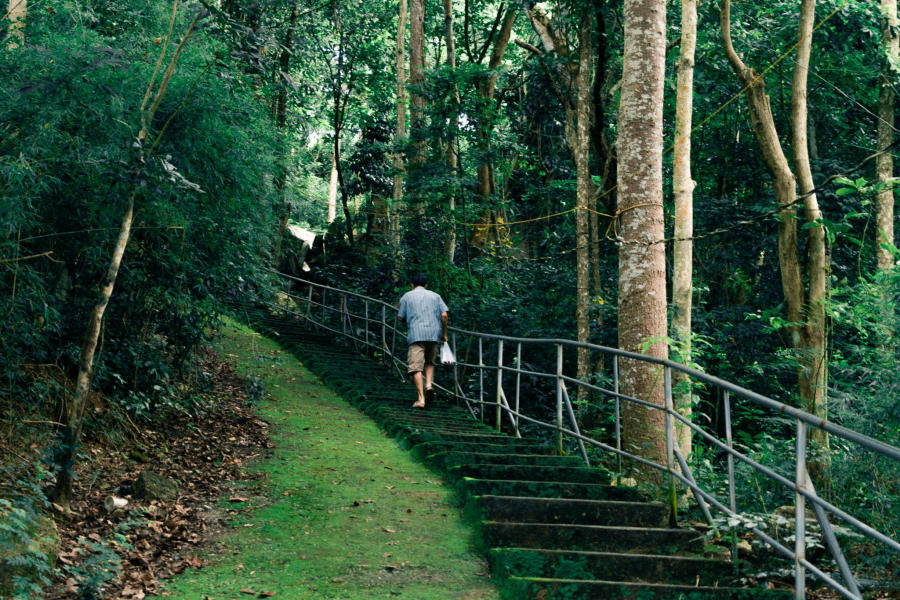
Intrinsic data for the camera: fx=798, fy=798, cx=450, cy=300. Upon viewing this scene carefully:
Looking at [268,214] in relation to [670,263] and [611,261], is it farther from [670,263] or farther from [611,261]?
[670,263]

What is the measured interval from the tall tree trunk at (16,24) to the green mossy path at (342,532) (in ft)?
14.0

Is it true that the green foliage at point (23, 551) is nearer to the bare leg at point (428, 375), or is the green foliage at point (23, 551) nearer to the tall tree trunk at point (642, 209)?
the tall tree trunk at point (642, 209)

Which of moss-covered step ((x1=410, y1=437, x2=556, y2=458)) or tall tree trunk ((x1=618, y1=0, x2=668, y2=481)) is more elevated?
tall tree trunk ((x1=618, y1=0, x2=668, y2=481))

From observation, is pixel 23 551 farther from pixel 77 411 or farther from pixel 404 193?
pixel 404 193

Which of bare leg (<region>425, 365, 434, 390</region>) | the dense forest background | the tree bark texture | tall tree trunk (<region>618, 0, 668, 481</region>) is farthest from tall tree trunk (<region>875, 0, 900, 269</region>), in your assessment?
bare leg (<region>425, 365, 434, 390</region>)

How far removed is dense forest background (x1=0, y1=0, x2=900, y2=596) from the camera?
6.41 meters

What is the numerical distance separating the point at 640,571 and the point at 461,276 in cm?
1047

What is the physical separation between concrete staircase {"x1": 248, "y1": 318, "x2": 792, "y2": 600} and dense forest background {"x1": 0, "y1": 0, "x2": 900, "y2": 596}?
4.36ft

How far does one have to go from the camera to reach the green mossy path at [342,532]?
488 cm

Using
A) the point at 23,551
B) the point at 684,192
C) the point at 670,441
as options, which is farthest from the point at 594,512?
the point at 684,192

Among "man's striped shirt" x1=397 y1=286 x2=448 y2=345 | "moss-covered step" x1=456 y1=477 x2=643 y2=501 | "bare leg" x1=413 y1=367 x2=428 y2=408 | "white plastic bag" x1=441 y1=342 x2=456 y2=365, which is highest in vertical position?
"man's striped shirt" x1=397 y1=286 x2=448 y2=345

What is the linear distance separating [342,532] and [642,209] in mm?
4241

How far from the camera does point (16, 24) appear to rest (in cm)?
702

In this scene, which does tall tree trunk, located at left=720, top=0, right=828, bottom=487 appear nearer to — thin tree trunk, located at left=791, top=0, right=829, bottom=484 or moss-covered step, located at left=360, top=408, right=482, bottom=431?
thin tree trunk, located at left=791, top=0, right=829, bottom=484
